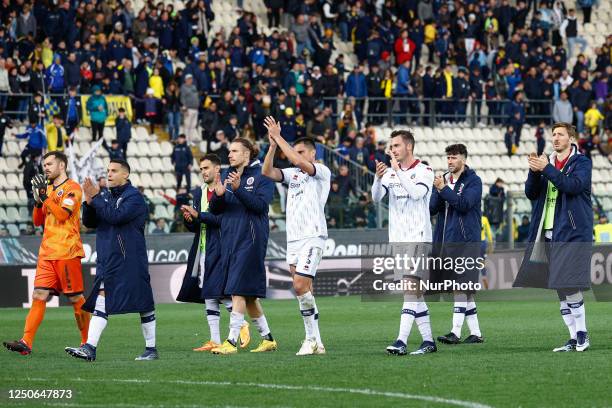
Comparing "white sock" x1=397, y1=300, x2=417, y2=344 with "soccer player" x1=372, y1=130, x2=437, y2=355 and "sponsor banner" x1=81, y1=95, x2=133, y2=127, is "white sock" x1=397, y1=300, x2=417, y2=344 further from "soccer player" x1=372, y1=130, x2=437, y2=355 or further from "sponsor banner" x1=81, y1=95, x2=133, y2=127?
"sponsor banner" x1=81, y1=95, x2=133, y2=127

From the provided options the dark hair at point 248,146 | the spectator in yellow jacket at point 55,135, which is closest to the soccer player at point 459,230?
the dark hair at point 248,146

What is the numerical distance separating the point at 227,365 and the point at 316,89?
900 inches

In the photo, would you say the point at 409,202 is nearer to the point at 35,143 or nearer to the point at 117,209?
the point at 117,209

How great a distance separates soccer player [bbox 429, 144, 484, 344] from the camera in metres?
15.6

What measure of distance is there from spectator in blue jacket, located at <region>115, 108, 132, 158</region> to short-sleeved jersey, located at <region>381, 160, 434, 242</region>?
1816 centimetres

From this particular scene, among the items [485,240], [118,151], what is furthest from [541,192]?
[118,151]

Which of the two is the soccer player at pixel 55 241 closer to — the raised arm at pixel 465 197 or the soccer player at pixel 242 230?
the soccer player at pixel 242 230

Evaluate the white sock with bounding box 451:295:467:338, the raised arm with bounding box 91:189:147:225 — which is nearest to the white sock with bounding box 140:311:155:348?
the raised arm with bounding box 91:189:147:225

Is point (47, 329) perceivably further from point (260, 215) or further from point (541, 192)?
point (541, 192)

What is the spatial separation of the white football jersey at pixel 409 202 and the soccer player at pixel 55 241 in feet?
11.0

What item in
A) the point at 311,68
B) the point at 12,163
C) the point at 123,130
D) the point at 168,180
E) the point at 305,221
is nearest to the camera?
the point at 305,221

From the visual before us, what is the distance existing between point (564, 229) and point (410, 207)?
161 cm

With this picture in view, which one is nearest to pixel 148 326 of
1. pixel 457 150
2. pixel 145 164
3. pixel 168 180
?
pixel 457 150

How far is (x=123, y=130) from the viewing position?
103 feet
